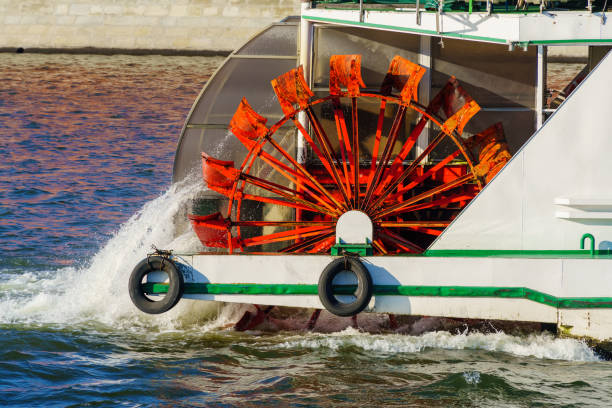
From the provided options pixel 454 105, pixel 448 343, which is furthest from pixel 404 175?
pixel 448 343

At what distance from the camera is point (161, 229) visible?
1285 cm


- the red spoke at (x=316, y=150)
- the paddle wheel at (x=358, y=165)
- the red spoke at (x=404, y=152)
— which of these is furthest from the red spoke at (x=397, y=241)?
the red spoke at (x=316, y=150)

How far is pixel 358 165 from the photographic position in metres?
11.5

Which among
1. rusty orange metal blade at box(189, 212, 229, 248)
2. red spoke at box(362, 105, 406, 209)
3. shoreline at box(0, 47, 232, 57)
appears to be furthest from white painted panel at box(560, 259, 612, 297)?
shoreline at box(0, 47, 232, 57)

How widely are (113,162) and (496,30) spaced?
14010 millimetres

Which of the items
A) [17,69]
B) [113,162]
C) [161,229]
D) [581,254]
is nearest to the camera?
[581,254]

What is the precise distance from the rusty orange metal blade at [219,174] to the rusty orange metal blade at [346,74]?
1539 mm

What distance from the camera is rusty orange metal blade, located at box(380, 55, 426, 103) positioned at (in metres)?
11.4

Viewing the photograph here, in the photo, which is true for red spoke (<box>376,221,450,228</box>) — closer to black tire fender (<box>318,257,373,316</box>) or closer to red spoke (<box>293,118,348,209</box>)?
red spoke (<box>293,118,348,209</box>)

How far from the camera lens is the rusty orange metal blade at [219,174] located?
11.8 metres

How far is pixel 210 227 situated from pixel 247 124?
1.34 meters

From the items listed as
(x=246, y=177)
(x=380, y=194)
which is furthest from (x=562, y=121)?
(x=246, y=177)

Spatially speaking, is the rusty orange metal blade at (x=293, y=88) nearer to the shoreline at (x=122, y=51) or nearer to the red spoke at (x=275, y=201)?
the red spoke at (x=275, y=201)

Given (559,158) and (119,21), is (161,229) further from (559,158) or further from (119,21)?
(119,21)
